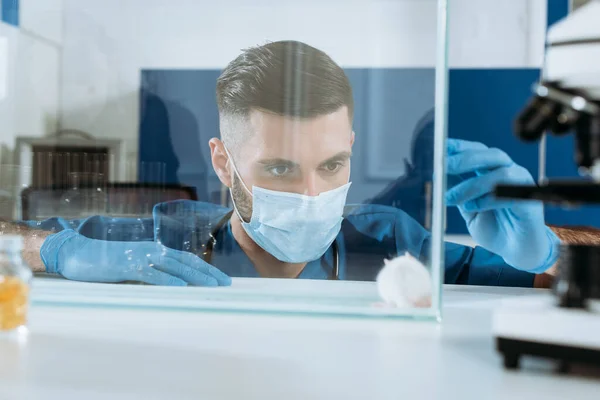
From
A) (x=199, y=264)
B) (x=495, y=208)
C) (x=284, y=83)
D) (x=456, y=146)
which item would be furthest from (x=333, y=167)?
(x=495, y=208)

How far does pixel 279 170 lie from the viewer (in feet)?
2.72

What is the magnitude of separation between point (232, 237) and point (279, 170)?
0.13m

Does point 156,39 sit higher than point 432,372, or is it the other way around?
point 156,39

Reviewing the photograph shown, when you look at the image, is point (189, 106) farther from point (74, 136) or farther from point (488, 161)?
point (488, 161)

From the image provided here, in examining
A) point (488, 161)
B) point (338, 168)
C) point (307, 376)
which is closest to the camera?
point (307, 376)

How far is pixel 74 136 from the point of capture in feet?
2.89

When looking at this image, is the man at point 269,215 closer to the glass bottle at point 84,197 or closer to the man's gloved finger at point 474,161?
the glass bottle at point 84,197

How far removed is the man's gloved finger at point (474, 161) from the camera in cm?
106

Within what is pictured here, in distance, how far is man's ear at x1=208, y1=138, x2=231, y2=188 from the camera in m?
0.86

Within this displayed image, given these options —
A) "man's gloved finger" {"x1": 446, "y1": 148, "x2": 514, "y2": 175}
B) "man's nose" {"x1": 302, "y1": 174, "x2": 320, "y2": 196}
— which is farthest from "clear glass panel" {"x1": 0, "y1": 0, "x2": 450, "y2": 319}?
"man's gloved finger" {"x1": 446, "y1": 148, "x2": 514, "y2": 175}

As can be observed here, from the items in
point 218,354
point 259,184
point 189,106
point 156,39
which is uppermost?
point 156,39

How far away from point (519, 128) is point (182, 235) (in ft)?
1.68

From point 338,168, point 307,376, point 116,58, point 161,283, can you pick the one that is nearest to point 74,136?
point 116,58

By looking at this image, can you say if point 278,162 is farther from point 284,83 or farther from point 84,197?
point 84,197
